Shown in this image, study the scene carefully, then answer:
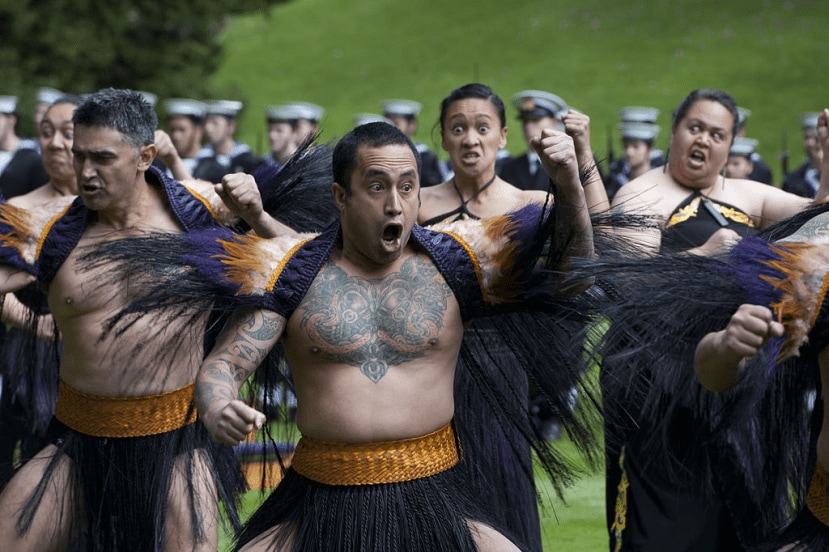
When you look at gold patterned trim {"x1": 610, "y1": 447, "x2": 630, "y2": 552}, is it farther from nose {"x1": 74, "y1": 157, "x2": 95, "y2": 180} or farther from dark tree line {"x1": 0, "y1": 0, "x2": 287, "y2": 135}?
dark tree line {"x1": 0, "y1": 0, "x2": 287, "y2": 135}

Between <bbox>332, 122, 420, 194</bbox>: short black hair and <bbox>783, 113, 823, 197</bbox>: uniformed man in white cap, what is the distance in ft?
26.7

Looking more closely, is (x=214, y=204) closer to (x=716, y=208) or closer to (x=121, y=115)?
(x=121, y=115)

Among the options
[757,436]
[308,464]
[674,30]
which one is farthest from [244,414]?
[674,30]

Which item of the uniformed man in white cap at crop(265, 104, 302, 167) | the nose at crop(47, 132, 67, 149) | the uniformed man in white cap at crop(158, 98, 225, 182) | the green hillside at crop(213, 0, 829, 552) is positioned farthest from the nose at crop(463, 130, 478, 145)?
the green hillside at crop(213, 0, 829, 552)

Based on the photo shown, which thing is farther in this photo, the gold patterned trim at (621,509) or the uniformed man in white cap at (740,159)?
the uniformed man in white cap at (740,159)

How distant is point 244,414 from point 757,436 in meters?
1.87

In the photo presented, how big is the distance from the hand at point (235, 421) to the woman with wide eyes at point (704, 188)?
2345 mm

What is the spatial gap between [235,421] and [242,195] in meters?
1.29

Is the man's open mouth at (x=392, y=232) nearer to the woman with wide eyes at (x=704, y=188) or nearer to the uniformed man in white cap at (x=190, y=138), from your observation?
the woman with wide eyes at (x=704, y=188)

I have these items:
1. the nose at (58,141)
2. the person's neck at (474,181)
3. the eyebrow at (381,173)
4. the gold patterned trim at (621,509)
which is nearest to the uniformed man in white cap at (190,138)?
the nose at (58,141)

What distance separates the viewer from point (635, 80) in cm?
2436

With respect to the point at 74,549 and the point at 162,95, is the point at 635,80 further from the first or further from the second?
the point at 74,549

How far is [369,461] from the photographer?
3520 mm

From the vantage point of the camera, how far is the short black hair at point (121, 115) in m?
4.36
